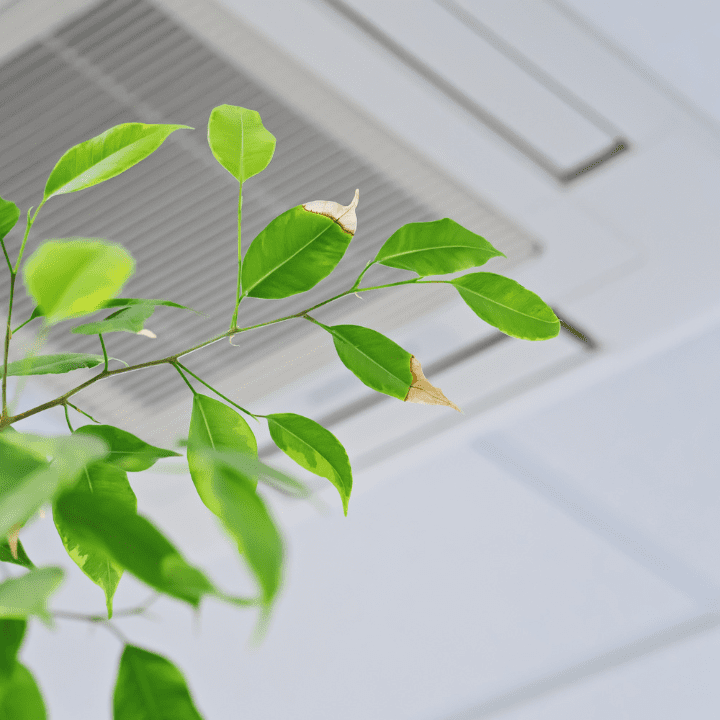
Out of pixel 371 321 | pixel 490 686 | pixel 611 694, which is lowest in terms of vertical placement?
pixel 490 686

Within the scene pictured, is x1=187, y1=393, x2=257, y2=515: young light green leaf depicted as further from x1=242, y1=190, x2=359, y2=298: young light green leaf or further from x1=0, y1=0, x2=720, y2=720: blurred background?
x1=0, y1=0, x2=720, y2=720: blurred background

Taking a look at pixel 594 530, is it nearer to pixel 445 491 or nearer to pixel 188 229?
pixel 445 491

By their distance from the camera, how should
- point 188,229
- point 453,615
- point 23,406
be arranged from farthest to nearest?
point 453,615 < point 23,406 < point 188,229

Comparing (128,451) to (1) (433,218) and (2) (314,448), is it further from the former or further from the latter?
(1) (433,218)

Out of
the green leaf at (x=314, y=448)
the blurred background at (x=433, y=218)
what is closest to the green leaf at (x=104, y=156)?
the green leaf at (x=314, y=448)

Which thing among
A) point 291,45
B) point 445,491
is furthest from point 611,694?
point 291,45

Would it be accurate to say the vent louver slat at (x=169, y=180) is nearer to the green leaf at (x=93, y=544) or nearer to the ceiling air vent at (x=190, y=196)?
the ceiling air vent at (x=190, y=196)

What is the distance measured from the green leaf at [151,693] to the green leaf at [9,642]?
3 cm

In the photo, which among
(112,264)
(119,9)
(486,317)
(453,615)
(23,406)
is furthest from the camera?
(453,615)

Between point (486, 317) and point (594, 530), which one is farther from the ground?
point (486, 317)

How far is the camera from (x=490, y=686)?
147cm

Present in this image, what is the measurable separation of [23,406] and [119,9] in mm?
486

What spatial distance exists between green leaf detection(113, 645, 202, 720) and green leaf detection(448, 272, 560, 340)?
6.2 inches

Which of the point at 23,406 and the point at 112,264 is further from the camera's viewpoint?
the point at 23,406
